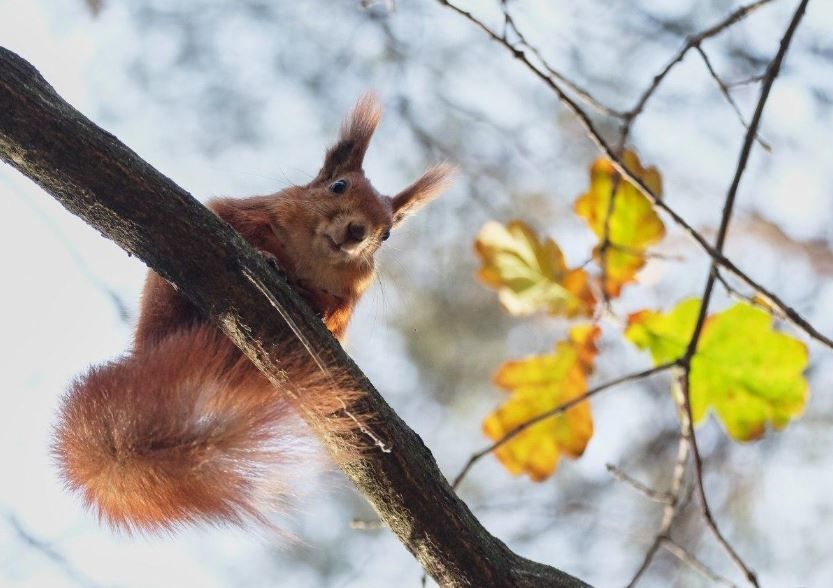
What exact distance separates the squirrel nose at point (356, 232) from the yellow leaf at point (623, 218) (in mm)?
575

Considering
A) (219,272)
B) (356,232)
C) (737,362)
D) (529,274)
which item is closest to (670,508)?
(737,362)

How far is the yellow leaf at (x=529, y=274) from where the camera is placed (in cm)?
268

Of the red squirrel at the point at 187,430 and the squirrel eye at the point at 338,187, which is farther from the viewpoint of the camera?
the squirrel eye at the point at 338,187

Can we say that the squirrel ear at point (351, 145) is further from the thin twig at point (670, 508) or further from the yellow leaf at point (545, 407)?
the thin twig at point (670, 508)

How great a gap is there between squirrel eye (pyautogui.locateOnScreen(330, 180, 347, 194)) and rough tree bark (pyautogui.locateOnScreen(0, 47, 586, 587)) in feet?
2.58

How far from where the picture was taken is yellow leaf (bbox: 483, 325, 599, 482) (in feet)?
8.86

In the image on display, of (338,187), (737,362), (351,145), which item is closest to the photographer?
(737,362)

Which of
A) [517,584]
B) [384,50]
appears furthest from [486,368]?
[517,584]

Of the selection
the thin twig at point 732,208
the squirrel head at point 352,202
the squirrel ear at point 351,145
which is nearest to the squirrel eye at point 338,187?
the squirrel head at point 352,202

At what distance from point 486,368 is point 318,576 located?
41.7 inches

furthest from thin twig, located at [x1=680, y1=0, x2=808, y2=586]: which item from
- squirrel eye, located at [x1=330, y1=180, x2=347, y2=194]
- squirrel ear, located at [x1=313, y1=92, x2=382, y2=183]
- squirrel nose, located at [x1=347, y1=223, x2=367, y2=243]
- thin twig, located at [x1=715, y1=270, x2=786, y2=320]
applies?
squirrel ear, located at [x1=313, y1=92, x2=382, y2=183]

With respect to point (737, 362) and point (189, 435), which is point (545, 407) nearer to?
point (737, 362)

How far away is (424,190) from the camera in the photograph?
3082mm

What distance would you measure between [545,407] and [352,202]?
0.76 meters
